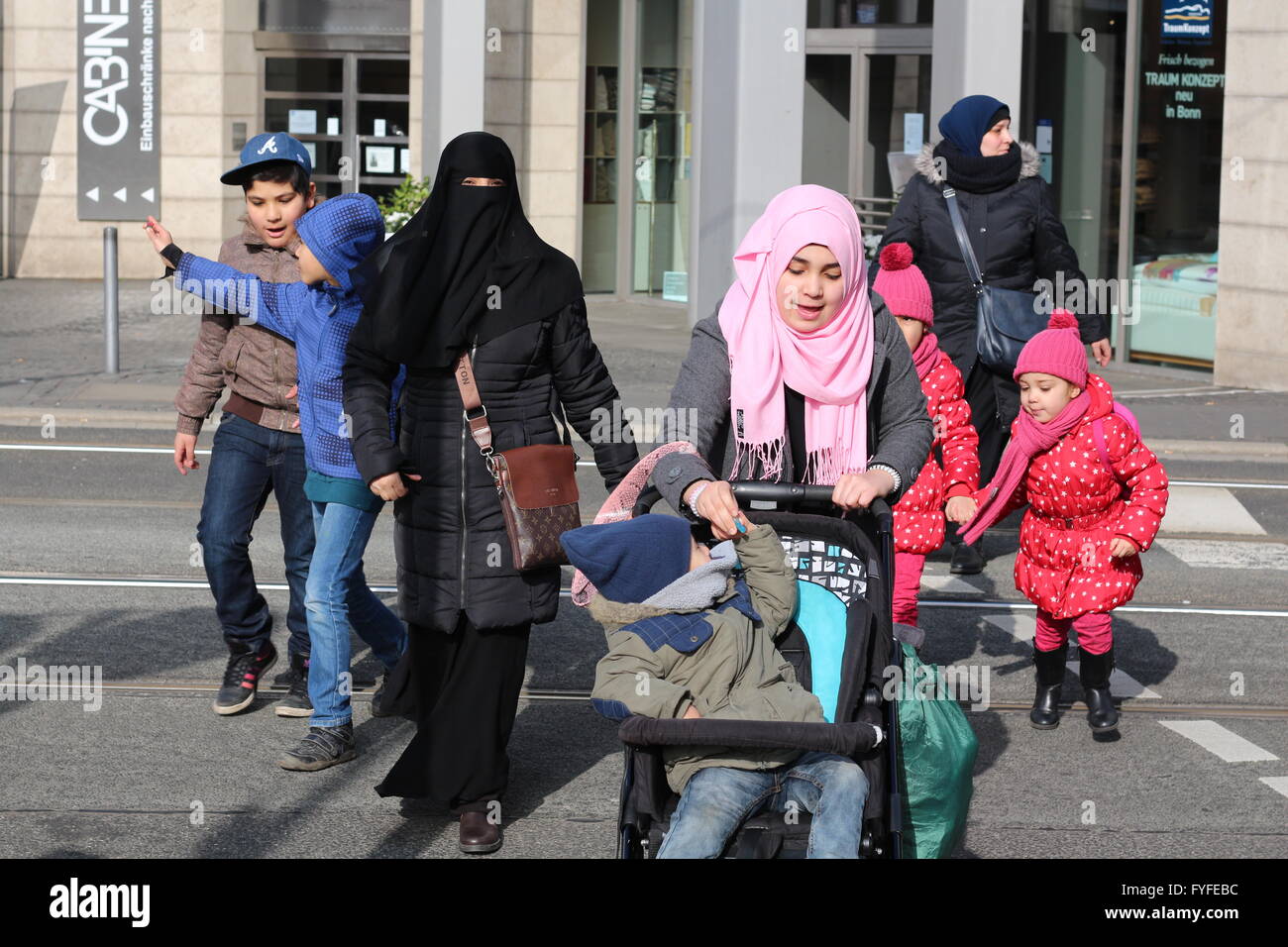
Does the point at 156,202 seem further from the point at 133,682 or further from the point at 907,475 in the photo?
the point at 907,475

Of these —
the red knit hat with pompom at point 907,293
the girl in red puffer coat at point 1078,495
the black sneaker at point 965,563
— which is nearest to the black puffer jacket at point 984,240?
the black sneaker at point 965,563

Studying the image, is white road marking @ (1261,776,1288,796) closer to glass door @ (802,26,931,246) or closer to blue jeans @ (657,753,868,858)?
blue jeans @ (657,753,868,858)

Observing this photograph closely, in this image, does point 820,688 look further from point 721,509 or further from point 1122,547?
point 1122,547

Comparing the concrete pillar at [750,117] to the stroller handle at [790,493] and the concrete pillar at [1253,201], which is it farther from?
the stroller handle at [790,493]

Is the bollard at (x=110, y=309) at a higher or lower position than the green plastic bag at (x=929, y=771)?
higher

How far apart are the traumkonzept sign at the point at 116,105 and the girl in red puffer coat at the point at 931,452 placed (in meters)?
17.3

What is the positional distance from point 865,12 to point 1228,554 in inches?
448

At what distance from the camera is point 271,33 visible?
2300 cm

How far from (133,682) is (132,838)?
1745mm

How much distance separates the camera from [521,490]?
5.28 m

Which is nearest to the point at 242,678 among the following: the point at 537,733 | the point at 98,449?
the point at 537,733

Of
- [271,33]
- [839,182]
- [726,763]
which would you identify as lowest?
[726,763]

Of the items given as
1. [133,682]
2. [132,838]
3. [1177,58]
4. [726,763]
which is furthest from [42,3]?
[726,763]

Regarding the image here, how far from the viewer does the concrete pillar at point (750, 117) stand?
56.0ft
